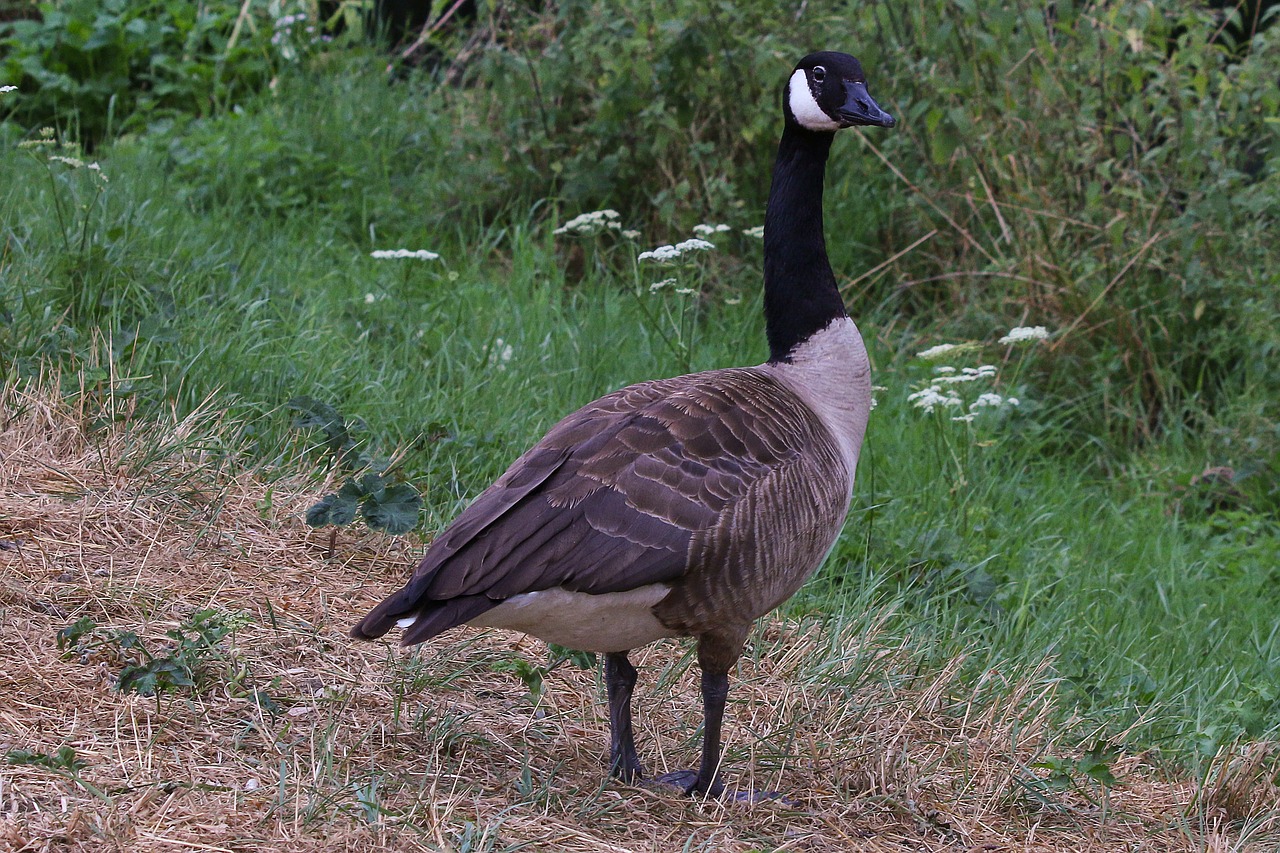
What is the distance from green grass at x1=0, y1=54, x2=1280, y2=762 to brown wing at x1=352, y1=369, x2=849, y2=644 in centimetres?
139

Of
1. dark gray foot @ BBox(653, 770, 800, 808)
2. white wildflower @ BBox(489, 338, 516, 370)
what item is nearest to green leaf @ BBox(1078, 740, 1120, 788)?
dark gray foot @ BBox(653, 770, 800, 808)

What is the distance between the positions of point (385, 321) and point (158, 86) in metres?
3.51

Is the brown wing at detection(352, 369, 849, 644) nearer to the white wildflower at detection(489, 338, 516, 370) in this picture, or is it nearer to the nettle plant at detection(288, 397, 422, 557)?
the nettle plant at detection(288, 397, 422, 557)

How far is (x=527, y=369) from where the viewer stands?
18.9 feet

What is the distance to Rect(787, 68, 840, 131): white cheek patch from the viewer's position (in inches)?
158

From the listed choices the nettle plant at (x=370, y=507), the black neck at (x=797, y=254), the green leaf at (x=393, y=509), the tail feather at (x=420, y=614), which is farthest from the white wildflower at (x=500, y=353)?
the tail feather at (x=420, y=614)

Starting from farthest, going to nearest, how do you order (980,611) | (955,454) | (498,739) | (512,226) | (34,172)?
(512,226) → (34,172) → (955,454) → (980,611) → (498,739)

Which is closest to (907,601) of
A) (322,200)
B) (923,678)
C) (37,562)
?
(923,678)

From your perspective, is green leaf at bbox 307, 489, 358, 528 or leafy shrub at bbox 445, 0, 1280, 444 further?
leafy shrub at bbox 445, 0, 1280, 444

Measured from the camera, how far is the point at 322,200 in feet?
25.5

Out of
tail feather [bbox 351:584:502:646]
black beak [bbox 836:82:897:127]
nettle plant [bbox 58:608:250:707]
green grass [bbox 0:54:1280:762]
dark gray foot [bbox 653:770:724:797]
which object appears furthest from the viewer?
green grass [bbox 0:54:1280:762]

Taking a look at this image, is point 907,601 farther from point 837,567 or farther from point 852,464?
point 852,464

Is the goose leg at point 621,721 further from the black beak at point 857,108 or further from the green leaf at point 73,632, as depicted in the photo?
the black beak at point 857,108

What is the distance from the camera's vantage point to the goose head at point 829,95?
3.96 metres
